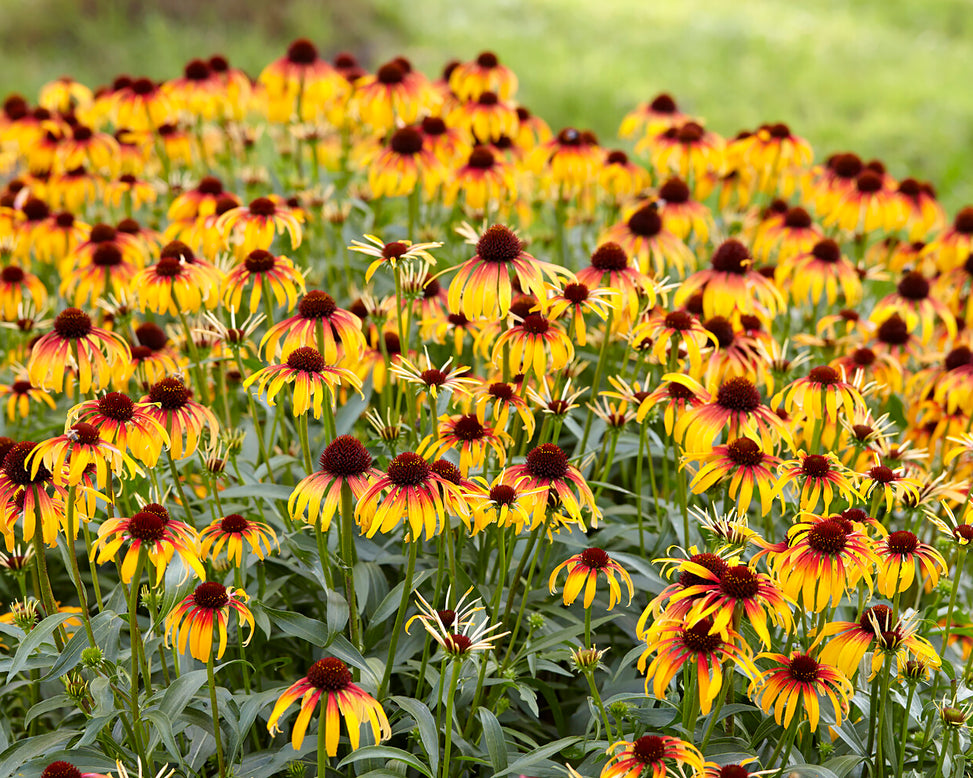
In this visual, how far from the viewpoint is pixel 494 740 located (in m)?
1.94

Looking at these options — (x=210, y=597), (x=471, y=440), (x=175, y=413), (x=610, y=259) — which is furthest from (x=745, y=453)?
(x=175, y=413)

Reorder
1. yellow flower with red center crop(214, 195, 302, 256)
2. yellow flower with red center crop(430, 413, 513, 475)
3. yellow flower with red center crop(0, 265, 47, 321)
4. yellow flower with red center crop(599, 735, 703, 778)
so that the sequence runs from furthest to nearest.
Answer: yellow flower with red center crop(0, 265, 47, 321)
yellow flower with red center crop(214, 195, 302, 256)
yellow flower with red center crop(430, 413, 513, 475)
yellow flower with red center crop(599, 735, 703, 778)

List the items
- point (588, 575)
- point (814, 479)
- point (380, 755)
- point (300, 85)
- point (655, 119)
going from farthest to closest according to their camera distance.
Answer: point (655, 119) → point (300, 85) → point (814, 479) → point (588, 575) → point (380, 755)

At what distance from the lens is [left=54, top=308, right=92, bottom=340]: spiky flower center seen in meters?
2.31

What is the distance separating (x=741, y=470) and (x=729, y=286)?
0.94 metres

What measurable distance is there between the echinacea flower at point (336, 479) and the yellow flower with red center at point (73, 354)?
67cm

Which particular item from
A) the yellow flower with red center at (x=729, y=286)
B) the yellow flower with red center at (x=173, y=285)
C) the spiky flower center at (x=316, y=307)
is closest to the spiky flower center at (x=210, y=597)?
the spiky flower center at (x=316, y=307)

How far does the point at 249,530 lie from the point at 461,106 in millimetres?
2505

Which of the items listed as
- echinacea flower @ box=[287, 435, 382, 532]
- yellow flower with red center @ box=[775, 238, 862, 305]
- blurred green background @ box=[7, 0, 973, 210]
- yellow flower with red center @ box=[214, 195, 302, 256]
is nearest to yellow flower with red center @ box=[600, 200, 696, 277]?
yellow flower with red center @ box=[775, 238, 862, 305]

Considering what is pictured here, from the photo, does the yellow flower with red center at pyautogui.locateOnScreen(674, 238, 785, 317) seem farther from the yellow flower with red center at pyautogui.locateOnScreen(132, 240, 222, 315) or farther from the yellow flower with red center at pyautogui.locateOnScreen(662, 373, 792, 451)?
the yellow flower with red center at pyautogui.locateOnScreen(132, 240, 222, 315)

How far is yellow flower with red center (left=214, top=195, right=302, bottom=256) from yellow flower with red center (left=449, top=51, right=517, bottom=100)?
1.43 metres

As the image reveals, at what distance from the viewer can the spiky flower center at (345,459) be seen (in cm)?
194

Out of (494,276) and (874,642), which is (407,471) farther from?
(874,642)

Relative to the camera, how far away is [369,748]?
182 centimetres
